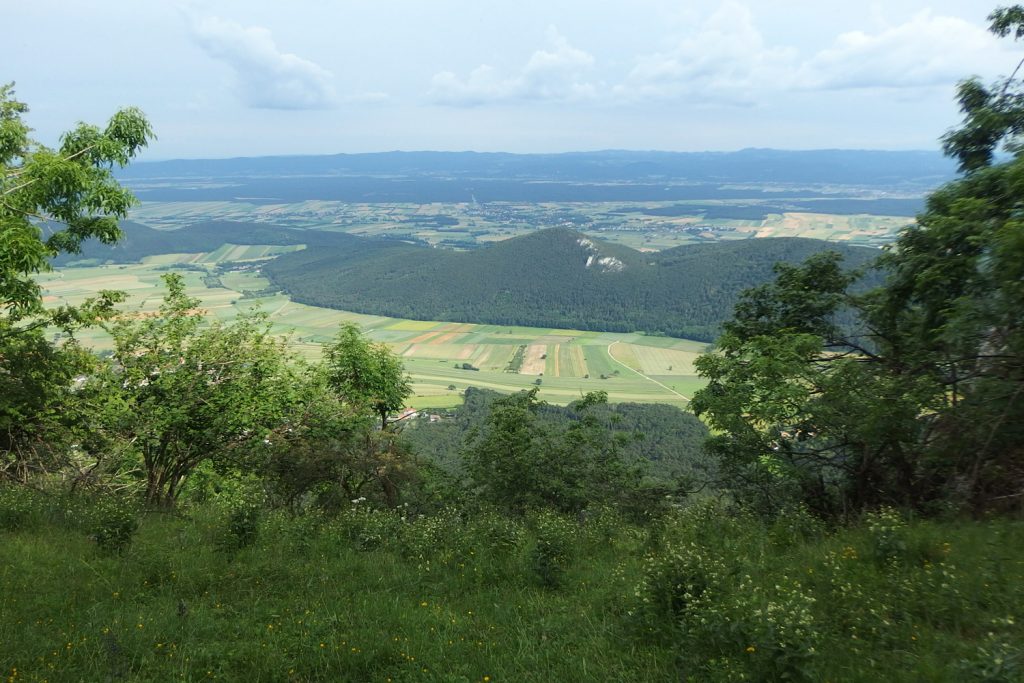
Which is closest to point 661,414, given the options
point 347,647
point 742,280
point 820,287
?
point 820,287

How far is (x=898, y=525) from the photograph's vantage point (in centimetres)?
604

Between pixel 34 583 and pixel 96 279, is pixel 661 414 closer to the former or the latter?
pixel 34 583

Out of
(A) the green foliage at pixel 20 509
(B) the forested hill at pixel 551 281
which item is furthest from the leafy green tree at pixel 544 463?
(B) the forested hill at pixel 551 281

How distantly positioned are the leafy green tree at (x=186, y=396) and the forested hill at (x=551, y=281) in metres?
87.3

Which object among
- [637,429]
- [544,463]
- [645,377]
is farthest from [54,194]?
[645,377]

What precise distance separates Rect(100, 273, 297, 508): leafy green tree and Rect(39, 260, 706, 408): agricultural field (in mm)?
31667

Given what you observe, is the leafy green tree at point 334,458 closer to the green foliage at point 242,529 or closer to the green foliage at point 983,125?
the green foliage at point 242,529

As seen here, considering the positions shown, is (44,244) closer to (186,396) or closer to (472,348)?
(186,396)

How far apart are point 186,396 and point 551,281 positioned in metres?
122

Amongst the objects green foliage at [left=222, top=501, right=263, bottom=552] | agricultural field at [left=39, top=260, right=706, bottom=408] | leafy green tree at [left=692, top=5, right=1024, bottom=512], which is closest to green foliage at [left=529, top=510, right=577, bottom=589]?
green foliage at [left=222, top=501, right=263, bottom=552]

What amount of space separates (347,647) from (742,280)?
103945 millimetres

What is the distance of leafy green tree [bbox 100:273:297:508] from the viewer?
10.5m

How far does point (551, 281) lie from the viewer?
13100 centimetres

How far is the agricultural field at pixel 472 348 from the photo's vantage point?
61.5 meters
